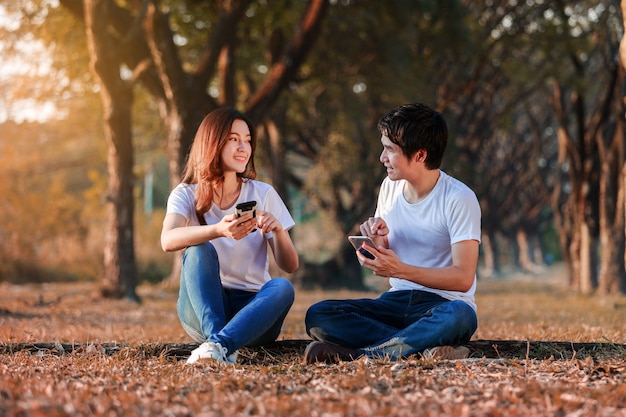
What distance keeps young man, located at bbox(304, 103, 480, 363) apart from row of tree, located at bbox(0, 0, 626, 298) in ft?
26.2

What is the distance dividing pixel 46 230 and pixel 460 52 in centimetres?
1024

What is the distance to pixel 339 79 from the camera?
18859 millimetres

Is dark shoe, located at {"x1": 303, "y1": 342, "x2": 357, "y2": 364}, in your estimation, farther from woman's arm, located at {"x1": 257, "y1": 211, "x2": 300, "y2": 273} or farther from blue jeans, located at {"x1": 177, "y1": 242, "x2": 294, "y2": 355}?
woman's arm, located at {"x1": 257, "y1": 211, "x2": 300, "y2": 273}

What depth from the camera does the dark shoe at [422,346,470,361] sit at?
4965 millimetres

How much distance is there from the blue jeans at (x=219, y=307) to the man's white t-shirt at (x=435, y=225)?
2.41 feet

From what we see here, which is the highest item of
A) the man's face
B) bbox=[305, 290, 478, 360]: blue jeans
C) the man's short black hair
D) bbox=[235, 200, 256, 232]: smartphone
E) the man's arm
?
the man's short black hair

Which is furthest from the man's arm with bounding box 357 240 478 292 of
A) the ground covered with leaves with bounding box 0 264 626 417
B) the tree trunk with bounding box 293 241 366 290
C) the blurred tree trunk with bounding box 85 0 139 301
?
the tree trunk with bounding box 293 241 366 290

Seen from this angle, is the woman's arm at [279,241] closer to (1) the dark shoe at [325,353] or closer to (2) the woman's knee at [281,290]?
(2) the woman's knee at [281,290]

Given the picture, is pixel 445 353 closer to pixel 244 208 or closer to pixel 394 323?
pixel 394 323

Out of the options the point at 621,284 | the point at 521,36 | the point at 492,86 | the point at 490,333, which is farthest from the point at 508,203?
the point at 490,333

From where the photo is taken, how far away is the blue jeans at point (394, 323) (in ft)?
16.6

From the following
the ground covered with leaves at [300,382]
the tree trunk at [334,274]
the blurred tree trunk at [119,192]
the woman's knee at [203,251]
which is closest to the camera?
the ground covered with leaves at [300,382]

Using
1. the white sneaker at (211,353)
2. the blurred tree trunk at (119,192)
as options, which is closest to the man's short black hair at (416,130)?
the white sneaker at (211,353)

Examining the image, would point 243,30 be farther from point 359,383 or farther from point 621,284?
point 359,383
